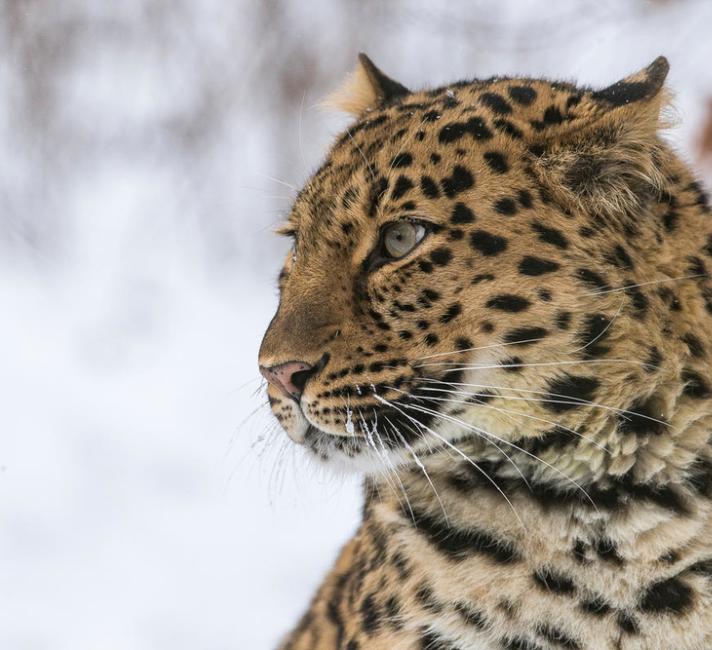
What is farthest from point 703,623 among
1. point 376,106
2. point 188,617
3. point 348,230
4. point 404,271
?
point 188,617

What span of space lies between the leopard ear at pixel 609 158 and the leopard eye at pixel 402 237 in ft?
1.38

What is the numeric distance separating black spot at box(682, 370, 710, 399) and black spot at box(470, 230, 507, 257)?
2.20ft

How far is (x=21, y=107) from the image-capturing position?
10328mm

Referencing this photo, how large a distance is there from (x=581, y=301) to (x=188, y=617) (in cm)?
370

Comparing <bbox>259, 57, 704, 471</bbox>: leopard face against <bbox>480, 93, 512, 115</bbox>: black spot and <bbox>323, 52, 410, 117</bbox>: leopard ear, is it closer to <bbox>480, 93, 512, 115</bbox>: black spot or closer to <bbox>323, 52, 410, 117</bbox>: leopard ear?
<bbox>480, 93, 512, 115</bbox>: black spot


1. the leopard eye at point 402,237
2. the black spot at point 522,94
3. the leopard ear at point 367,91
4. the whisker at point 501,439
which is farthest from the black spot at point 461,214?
the leopard ear at point 367,91

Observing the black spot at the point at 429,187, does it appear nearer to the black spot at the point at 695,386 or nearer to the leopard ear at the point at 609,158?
the leopard ear at the point at 609,158

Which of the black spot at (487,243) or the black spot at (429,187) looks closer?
the black spot at (487,243)

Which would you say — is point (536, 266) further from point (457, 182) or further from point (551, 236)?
point (457, 182)

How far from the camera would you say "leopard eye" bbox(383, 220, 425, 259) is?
358 cm

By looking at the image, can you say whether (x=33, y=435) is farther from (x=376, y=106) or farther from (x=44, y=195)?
(x=376, y=106)

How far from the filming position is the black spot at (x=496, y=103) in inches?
147

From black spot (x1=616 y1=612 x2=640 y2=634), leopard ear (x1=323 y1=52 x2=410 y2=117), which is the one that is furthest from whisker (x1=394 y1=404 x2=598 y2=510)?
leopard ear (x1=323 y1=52 x2=410 y2=117)

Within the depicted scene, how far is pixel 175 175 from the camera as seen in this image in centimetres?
1091
